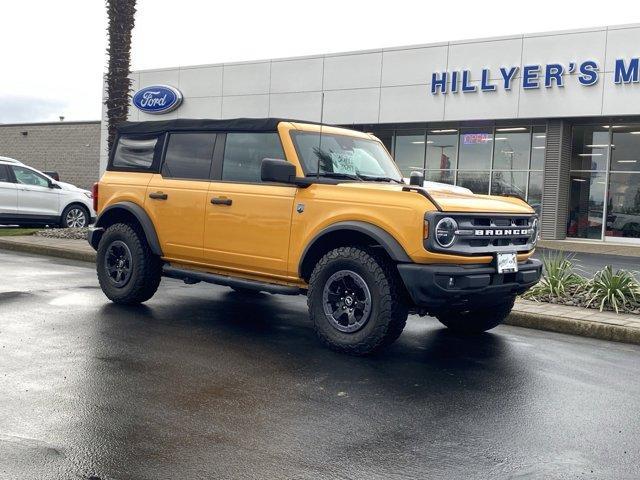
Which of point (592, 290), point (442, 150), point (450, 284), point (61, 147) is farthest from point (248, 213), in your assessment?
point (61, 147)

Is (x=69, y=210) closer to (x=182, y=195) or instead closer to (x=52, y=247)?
(x=52, y=247)

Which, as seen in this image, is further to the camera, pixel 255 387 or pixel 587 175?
pixel 587 175

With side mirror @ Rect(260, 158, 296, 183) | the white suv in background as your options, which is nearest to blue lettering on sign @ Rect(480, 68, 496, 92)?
the white suv in background

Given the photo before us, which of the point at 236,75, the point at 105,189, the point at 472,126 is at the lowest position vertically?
the point at 105,189

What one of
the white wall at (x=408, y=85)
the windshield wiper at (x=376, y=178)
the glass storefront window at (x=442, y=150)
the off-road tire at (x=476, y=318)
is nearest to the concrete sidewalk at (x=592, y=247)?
the white wall at (x=408, y=85)

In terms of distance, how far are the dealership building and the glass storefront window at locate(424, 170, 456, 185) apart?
0.05 meters

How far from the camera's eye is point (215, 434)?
13.3 ft

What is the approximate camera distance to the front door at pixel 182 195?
23.9ft

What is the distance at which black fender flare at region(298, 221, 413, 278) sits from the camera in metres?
5.78

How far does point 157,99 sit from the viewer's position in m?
30.7

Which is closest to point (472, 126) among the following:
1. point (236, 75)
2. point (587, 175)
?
point (587, 175)

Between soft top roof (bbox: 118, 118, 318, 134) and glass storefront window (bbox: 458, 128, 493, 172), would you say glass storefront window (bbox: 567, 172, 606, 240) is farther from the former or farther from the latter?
soft top roof (bbox: 118, 118, 318, 134)

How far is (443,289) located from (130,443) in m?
2.73

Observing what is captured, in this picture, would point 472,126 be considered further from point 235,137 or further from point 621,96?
point 235,137
